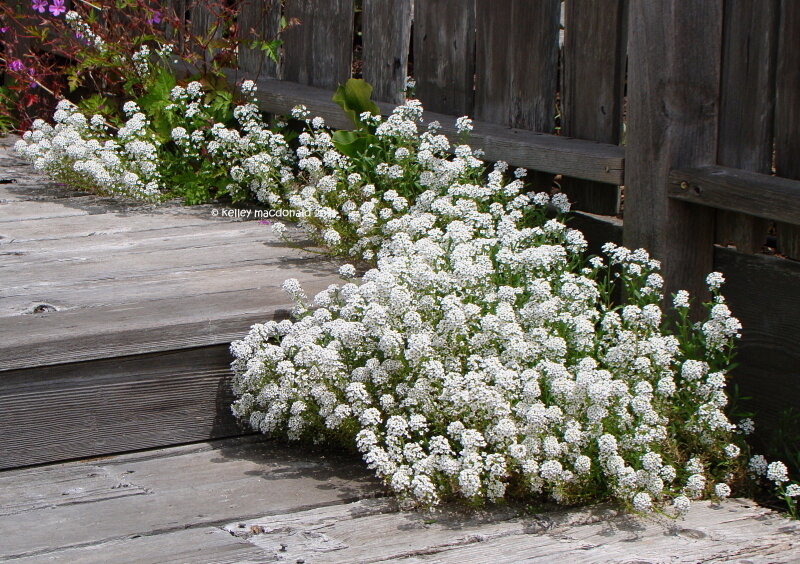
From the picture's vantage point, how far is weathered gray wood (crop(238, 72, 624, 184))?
11.1 ft

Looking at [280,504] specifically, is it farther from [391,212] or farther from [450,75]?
[450,75]

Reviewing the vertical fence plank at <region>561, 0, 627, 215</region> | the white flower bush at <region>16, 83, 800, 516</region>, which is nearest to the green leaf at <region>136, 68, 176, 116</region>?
the white flower bush at <region>16, 83, 800, 516</region>

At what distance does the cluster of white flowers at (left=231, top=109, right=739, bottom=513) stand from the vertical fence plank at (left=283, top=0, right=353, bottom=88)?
58.6 inches

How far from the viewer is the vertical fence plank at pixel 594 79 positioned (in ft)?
→ 11.2

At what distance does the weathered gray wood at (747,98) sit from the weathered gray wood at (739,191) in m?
0.08

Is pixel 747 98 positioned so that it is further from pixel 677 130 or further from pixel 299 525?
pixel 299 525

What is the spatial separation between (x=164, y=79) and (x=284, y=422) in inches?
103

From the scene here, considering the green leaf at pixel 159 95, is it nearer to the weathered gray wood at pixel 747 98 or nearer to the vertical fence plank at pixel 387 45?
the vertical fence plank at pixel 387 45

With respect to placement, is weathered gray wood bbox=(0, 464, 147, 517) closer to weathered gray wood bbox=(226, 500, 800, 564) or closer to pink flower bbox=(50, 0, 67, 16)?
weathered gray wood bbox=(226, 500, 800, 564)

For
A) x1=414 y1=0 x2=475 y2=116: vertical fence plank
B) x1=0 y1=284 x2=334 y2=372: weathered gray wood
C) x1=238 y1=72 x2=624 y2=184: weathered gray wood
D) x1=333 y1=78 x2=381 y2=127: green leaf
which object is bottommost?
x1=0 y1=284 x2=334 y2=372: weathered gray wood

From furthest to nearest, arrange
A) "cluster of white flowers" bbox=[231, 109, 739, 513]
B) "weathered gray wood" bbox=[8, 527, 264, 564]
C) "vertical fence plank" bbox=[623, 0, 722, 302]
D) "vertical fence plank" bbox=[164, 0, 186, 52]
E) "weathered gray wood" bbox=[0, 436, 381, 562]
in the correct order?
"vertical fence plank" bbox=[164, 0, 186, 52]
"vertical fence plank" bbox=[623, 0, 722, 302]
"cluster of white flowers" bbox=[231, 109, 739, 513]
"weathered gray wood" bbox=[0, 436, 381, 562]
"weathered gray wood" bbox=[8, 527, 264, 564]

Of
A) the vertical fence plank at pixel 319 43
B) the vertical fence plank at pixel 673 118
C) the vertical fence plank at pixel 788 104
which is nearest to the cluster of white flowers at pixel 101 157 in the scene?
the vertical fence plank at pixel 319 43

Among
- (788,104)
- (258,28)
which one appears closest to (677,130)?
(788,104)

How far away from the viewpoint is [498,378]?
8.69ft
